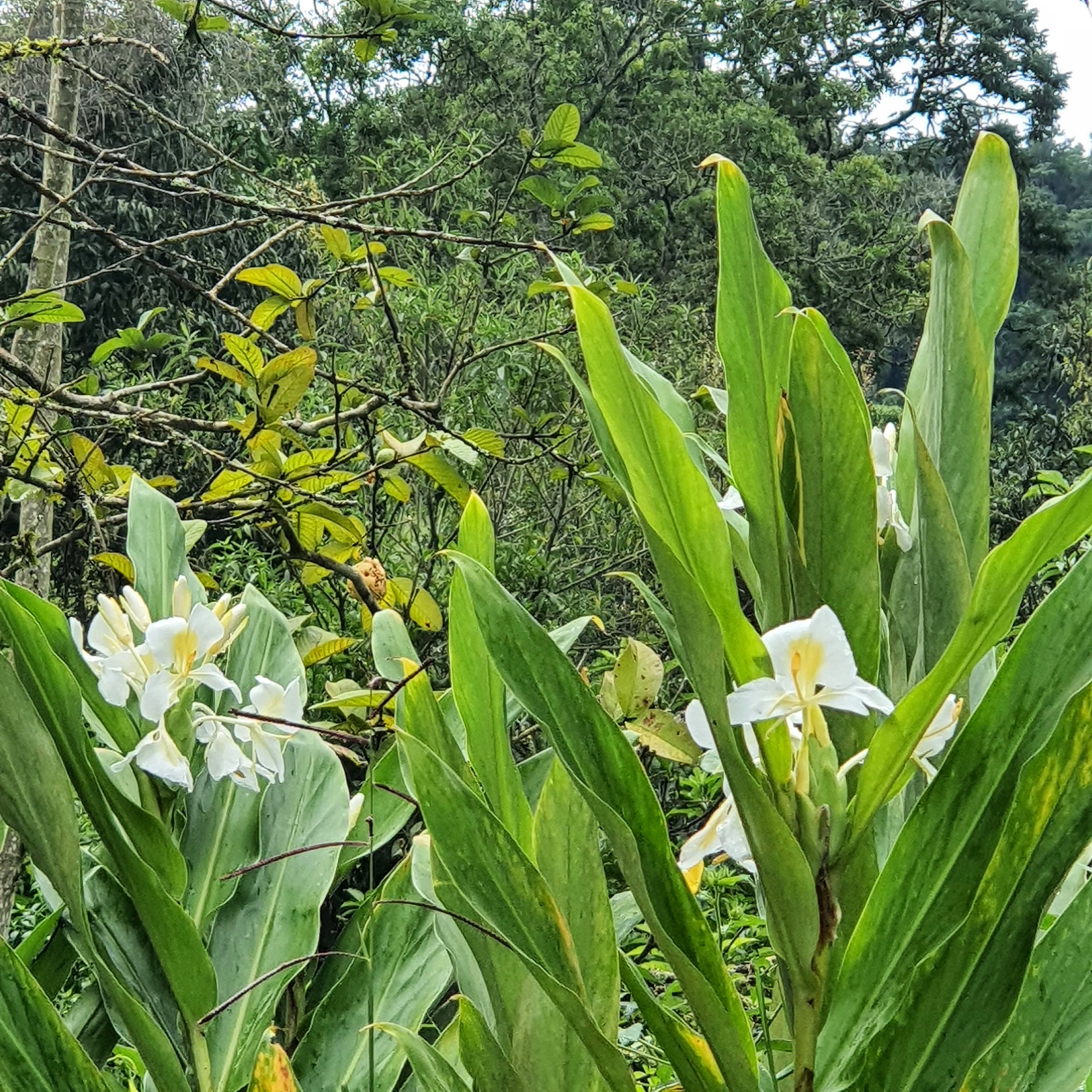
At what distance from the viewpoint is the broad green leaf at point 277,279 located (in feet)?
4.51

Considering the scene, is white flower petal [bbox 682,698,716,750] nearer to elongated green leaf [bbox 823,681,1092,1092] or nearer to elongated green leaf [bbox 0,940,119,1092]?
elongated green leaf [bbox 823,681,1092,1092]

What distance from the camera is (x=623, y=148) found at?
9070 millimetres

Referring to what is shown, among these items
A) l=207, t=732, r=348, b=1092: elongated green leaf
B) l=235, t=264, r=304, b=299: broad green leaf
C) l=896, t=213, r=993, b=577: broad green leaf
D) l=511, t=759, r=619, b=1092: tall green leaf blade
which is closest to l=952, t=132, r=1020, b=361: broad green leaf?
l=896, t=213, r=993, b=577: broad green leaf

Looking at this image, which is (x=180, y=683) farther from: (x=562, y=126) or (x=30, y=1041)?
(x=562, y=126)

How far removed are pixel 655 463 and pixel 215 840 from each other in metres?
0.56

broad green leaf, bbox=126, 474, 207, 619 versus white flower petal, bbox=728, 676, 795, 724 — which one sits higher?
broad green leaf, bbox=126, 474, 207, 619

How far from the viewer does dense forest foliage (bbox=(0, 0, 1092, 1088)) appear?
1311mm

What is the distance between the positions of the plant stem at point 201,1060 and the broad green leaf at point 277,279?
0.90m

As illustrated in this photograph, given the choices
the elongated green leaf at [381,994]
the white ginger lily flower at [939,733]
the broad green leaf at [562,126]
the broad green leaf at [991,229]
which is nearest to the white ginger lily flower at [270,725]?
the elongated green leaf at [381,994]

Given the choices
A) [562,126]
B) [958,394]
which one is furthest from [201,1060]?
[562,126]

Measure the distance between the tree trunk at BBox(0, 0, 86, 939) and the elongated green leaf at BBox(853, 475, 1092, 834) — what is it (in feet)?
3.62

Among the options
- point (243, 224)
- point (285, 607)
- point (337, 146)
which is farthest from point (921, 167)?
point (243, 224)

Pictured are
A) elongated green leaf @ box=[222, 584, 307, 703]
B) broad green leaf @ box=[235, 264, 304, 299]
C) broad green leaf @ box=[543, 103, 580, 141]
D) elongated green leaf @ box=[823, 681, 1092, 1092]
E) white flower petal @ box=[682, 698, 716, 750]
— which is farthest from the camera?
broad green leaf @ box=[543, 103, 580, 141]

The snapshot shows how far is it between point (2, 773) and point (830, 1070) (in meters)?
0.47
